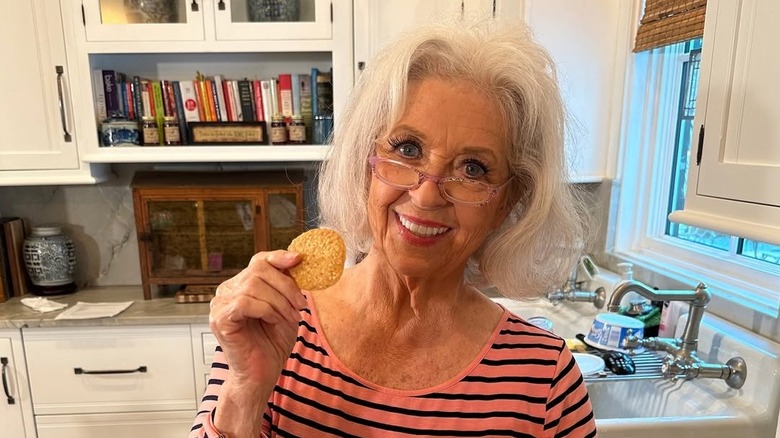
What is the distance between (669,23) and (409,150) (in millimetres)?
1418

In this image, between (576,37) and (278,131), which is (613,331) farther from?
(278,131)

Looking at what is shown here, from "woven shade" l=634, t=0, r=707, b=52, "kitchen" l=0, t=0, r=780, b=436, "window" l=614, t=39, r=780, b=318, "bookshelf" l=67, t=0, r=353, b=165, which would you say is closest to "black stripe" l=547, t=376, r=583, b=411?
"window" l=614, t=39, r=780, b=318

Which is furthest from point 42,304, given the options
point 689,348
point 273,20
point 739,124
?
point 739,124

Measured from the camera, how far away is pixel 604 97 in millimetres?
2100

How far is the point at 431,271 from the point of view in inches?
33.2

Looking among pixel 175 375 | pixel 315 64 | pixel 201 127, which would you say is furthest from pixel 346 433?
pixel 315 64

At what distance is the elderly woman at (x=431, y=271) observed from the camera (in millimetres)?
798

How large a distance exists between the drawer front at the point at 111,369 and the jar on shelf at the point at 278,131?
0.83 meters

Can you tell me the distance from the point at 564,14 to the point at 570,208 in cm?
137

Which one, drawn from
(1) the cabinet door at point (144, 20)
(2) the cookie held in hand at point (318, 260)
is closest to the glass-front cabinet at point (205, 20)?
(1) the cabinet door at point (144, 20)

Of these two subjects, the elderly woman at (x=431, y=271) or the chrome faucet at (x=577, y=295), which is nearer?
the elderly woman at (x=431, y=271)

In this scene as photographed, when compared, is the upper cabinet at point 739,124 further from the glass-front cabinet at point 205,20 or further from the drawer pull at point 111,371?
the drawer pull at point 111,371

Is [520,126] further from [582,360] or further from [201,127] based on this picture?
[201,127]

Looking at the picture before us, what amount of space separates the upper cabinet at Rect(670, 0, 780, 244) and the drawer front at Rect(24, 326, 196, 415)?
1839 mm
